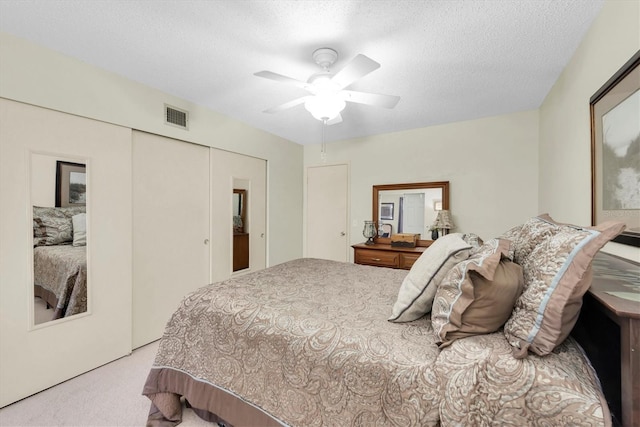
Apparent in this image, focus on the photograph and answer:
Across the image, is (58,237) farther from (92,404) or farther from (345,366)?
(345,366)

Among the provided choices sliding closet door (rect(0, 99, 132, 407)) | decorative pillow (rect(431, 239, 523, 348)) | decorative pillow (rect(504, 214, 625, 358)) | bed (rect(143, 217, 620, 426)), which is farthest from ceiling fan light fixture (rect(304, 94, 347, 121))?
sliding closet door (rect(0, 99, 132, 407))

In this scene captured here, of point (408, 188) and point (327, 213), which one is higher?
point (408, 188)

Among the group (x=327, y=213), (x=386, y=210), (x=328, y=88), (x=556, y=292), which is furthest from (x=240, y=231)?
(x=556, y=292)

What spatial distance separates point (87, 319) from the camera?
7.00 feet

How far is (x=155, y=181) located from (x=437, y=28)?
8.54ft

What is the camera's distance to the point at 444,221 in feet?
10.7

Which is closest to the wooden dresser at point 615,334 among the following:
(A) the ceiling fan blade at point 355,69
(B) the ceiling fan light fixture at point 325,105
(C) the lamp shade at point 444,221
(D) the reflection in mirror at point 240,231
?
(A) the ceiling fan blade at point 355,69

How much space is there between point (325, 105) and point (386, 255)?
2123mm

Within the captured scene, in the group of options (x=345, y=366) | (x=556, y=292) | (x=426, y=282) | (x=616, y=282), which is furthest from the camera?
(x=426, y=282)

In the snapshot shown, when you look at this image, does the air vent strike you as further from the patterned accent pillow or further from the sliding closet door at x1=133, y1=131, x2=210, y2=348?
the patterned accent pillow

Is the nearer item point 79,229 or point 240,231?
point 79,229

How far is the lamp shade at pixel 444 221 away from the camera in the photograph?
3.24 meters

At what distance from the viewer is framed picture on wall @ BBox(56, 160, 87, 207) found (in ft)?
6.52

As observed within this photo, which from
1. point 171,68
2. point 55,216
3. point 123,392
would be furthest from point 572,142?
point 55,216
